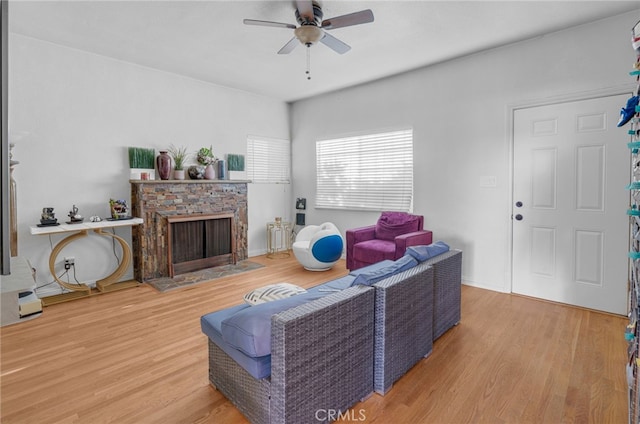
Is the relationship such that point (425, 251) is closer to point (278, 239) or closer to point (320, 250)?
point (320, 250)

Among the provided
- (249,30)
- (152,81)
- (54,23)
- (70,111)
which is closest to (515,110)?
(249,30)

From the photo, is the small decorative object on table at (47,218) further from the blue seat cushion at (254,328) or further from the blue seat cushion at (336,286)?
the blue seat cushion at (336,286)

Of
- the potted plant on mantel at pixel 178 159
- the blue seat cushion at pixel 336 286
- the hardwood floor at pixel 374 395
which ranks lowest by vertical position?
the hardwood floor at pixel 374 395

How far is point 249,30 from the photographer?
338 centimetres

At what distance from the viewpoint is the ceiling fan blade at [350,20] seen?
102 inches

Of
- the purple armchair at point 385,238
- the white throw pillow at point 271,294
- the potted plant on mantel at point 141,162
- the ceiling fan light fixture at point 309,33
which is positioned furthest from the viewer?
the potted plant on mantel at point 141,162

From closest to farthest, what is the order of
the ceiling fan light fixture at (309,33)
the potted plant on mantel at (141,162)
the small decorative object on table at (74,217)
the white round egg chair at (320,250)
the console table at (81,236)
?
the ceiling fan light fixture at (309,33), the console table at (81,236), the small decorative object on table at (74,217), the potted plant on mantel at (141,162), the white round egg chair at (320,250)

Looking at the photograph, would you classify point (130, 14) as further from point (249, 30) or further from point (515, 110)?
point (515, 110)

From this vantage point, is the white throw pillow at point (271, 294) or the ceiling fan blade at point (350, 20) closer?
the white throw pillow at point (271, 294)

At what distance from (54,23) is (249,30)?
1.91 m

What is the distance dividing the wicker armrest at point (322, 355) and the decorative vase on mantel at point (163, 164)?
359cm

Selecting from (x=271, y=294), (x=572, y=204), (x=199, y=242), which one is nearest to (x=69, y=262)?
(x=199, y=242)

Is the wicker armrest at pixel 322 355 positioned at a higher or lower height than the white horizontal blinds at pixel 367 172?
lower

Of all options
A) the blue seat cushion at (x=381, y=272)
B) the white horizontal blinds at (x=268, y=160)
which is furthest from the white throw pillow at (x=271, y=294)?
the white horizontal blinds at (x=268, y=160)
